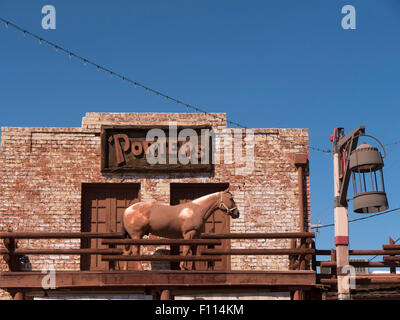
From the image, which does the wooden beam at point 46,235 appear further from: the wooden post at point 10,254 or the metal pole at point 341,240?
the metal pole at point 341,240

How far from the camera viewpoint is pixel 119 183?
21422mm

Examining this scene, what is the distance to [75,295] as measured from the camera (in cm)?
1952

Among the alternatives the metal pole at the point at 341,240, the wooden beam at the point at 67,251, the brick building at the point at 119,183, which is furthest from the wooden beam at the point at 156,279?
the brick building at the point at 119,183

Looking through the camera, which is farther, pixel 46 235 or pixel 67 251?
pixel 46 235

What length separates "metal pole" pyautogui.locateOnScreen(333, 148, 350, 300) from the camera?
16.0 meters

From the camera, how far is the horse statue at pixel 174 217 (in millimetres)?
19453

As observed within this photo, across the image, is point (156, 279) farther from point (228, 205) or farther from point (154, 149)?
point (154, 149)

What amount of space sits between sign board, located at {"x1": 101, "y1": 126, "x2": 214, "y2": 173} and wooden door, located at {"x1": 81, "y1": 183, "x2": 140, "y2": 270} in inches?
24.2

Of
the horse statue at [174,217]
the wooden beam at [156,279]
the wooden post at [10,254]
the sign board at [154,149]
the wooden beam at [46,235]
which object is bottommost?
the wooden beam at [156,279]

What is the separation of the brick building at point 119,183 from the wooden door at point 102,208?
0.03 meters

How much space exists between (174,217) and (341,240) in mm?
4994

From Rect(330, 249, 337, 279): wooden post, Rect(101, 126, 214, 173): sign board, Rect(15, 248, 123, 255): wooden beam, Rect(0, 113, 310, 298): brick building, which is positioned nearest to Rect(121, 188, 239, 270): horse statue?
Rect(15, 248, 123, 255): wooden beam

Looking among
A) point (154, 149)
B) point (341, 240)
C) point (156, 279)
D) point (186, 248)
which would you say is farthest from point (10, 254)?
point (341, 240)
